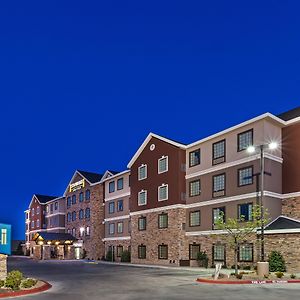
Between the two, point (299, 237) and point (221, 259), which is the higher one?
point (299, 237)

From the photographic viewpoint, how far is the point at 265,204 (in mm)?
36656

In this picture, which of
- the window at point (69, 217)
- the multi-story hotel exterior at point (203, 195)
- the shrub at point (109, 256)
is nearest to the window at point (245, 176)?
the multi-story hotel exterior at point (203, 195)

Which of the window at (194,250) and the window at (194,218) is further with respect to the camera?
the window at (194,218)

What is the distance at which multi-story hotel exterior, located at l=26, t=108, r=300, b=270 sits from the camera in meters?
37.2

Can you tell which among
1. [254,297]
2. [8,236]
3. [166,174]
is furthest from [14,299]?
[166,174]

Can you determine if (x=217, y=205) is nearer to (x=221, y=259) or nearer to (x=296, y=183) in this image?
(x=221, y=259)

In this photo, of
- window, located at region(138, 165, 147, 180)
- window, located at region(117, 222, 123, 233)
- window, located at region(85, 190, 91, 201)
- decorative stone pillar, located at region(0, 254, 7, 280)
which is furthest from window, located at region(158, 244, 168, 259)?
decorative stone pillar, located at region(0, 254, 7, 280)

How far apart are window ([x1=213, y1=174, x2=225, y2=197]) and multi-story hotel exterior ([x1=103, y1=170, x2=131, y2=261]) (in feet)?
59.5

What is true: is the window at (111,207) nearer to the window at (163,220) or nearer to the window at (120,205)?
the window at (120,205)

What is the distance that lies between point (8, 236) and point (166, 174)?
87.8 ft

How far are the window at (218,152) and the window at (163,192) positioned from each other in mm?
7899

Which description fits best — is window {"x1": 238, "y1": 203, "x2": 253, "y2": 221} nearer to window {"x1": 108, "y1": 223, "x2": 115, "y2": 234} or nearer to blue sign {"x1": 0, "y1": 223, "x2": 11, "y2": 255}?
blue sign {"x1": 0, "y1": 223, "x2": 11, "y2": 255}

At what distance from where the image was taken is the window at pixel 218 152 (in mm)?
41906

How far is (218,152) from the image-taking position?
140ft
